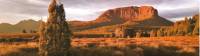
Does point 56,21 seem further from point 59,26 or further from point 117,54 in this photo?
point 117,54

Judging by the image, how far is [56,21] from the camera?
2189 cm

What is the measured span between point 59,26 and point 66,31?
451mm

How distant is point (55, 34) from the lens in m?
21.7

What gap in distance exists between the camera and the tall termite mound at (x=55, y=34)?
21438mm

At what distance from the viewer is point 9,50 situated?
22.4 meters

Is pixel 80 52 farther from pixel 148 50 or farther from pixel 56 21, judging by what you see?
pixel 148 50

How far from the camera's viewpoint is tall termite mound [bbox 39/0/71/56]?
2144cm

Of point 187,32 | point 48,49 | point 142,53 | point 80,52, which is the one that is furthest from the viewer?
point 187,32

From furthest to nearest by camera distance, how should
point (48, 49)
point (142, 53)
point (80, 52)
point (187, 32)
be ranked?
point (187, 32)
point (142, 53)
point (80, 52)
point (48, 49)

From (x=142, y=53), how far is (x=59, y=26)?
7.08m

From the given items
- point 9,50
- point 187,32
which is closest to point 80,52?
point 9,50

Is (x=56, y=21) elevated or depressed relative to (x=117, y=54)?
elevated

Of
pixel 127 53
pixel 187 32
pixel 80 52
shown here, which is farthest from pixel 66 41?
pixel 187 32

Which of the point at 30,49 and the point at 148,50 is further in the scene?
the point at 148,50
